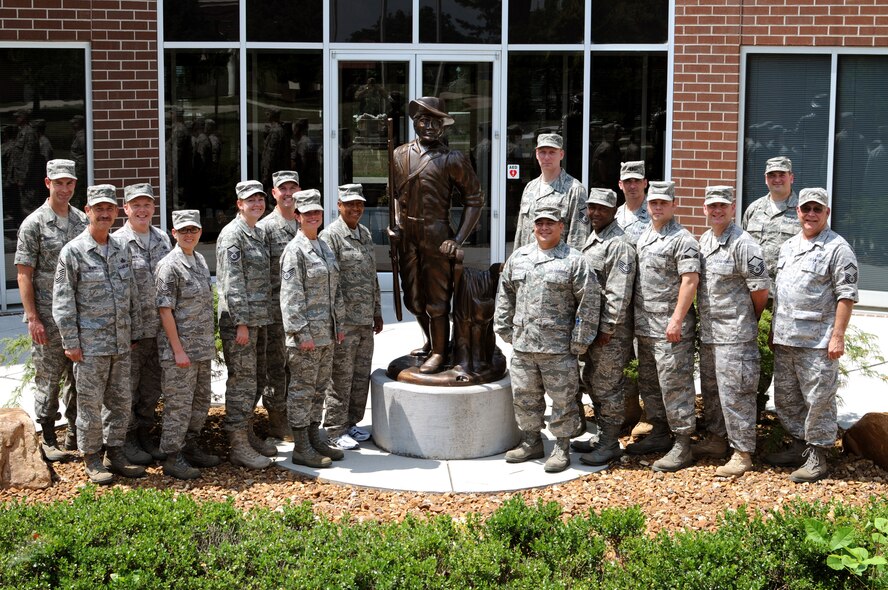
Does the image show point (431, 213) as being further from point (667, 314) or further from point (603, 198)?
point (667, 314)

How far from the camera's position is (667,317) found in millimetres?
7664

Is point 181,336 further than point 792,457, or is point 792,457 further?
point 792,457

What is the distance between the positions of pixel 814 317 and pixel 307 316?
335cm

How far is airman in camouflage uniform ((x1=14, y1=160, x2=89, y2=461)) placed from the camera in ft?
25.6

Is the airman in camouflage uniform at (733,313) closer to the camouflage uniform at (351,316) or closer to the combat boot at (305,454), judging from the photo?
the camouflage uniform at (351,316)

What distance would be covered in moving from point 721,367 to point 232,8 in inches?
342

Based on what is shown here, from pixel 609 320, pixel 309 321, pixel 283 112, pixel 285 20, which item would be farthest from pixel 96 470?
pixel 285 20

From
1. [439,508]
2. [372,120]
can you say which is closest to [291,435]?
[439,508]

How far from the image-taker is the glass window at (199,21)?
1369cm

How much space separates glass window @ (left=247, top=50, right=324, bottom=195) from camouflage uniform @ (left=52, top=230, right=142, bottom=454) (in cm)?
686

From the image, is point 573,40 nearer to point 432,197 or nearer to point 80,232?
point 432,197

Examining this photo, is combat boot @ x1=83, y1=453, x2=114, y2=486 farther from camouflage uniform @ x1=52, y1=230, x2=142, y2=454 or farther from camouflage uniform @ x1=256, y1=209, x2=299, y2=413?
camouflage uniform @ x1=256, y1=209, x2=299, y2=413

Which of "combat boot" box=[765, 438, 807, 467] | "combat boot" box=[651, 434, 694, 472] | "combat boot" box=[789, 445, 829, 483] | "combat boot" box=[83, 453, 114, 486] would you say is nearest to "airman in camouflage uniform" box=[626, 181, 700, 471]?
"combat boot" box=[651, 434, 694, 472]

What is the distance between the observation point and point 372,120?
557 inches
